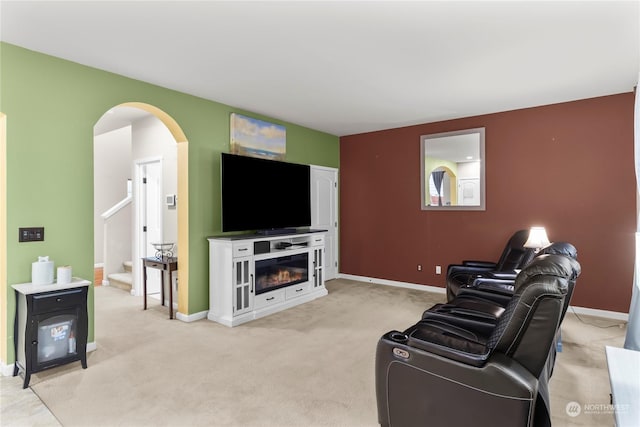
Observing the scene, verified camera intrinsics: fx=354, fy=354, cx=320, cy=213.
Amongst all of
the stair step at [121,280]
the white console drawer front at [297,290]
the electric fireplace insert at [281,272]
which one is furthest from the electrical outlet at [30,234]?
the stair step at [121,280]

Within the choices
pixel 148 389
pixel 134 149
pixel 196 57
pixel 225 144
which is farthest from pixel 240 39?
pixel 134 149

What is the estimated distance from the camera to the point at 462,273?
426cm

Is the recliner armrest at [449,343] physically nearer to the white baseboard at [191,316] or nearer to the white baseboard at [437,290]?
the white baseboard at [191,316]

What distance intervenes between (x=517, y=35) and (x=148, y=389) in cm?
385

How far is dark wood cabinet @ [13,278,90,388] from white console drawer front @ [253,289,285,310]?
1.81 meters

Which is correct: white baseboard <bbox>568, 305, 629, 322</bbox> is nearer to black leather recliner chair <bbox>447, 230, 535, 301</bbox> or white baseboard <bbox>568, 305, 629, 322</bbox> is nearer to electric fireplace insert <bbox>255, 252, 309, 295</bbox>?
black leather recliner chair <bbox>447, 230, 535, 301</bbox>

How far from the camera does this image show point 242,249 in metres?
4.14

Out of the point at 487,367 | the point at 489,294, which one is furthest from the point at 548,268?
the point at 489,294

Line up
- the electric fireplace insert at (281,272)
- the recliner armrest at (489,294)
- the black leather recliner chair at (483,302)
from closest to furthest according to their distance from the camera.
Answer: the black leather recliner chair at (483,302) → the recliner armrest at (489,294) → the electric fireplace insert at (281,272)

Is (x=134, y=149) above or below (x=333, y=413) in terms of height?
above

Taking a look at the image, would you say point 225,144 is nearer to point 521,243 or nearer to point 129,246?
point 129,246

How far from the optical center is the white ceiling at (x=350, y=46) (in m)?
2.37

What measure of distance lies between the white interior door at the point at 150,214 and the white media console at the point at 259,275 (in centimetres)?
153

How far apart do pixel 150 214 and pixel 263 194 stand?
6.20 ft
